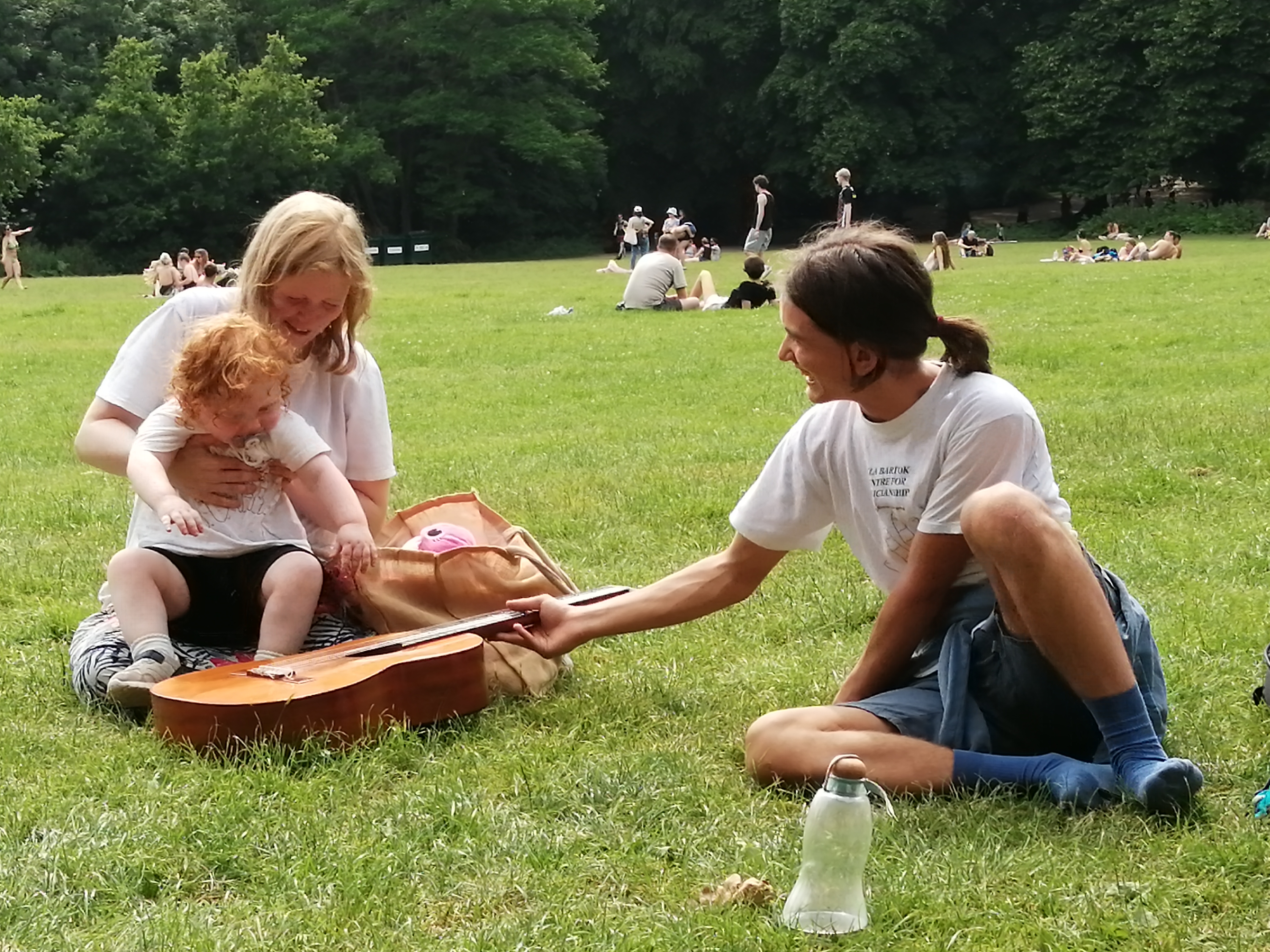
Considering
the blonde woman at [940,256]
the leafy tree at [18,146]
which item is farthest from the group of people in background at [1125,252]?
the leafy tree at [18,146]

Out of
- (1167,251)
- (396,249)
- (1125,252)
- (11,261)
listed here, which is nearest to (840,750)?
(1167,251)

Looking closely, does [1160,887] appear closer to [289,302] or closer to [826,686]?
[826,686]

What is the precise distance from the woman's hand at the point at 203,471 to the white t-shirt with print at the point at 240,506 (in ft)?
0.07

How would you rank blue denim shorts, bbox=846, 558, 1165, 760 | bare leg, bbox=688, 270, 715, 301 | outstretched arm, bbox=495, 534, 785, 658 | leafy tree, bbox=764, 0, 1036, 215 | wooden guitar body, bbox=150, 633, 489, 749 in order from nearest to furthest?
blue denim shorts, bbox=846, 558, 1165, 760 < wooden guitar body, bbox=150, 633, 489, 749 < outstretched arm, bbox=495, 534, 785, 658 < bare leg, bbox=688, 270, 715, 301 < leafy tree, bbox=764, 0, 1036, 215

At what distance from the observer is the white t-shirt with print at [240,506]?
4.35 m

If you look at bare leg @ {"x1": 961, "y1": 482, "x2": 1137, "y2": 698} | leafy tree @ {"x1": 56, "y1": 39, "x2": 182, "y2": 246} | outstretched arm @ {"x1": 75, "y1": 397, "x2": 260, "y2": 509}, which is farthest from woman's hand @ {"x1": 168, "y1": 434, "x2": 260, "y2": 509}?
leafy tree @ {"x1": 56, "y1": 39, "x2": 182, "y2": 246}

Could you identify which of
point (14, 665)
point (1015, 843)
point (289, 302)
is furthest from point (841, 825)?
point (14, 665)

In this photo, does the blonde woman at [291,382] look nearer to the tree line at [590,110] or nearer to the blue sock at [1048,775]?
the blue sock at [1048,775]

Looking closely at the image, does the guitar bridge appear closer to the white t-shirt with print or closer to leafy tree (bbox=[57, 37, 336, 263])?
the white t-shirt with print

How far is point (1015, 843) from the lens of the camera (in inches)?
123

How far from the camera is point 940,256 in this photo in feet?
83.0

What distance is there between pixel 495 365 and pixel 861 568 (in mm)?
7735

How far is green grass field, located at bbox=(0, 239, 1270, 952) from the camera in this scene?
2.82 meters

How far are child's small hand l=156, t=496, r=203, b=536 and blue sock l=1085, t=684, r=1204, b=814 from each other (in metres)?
2.26
